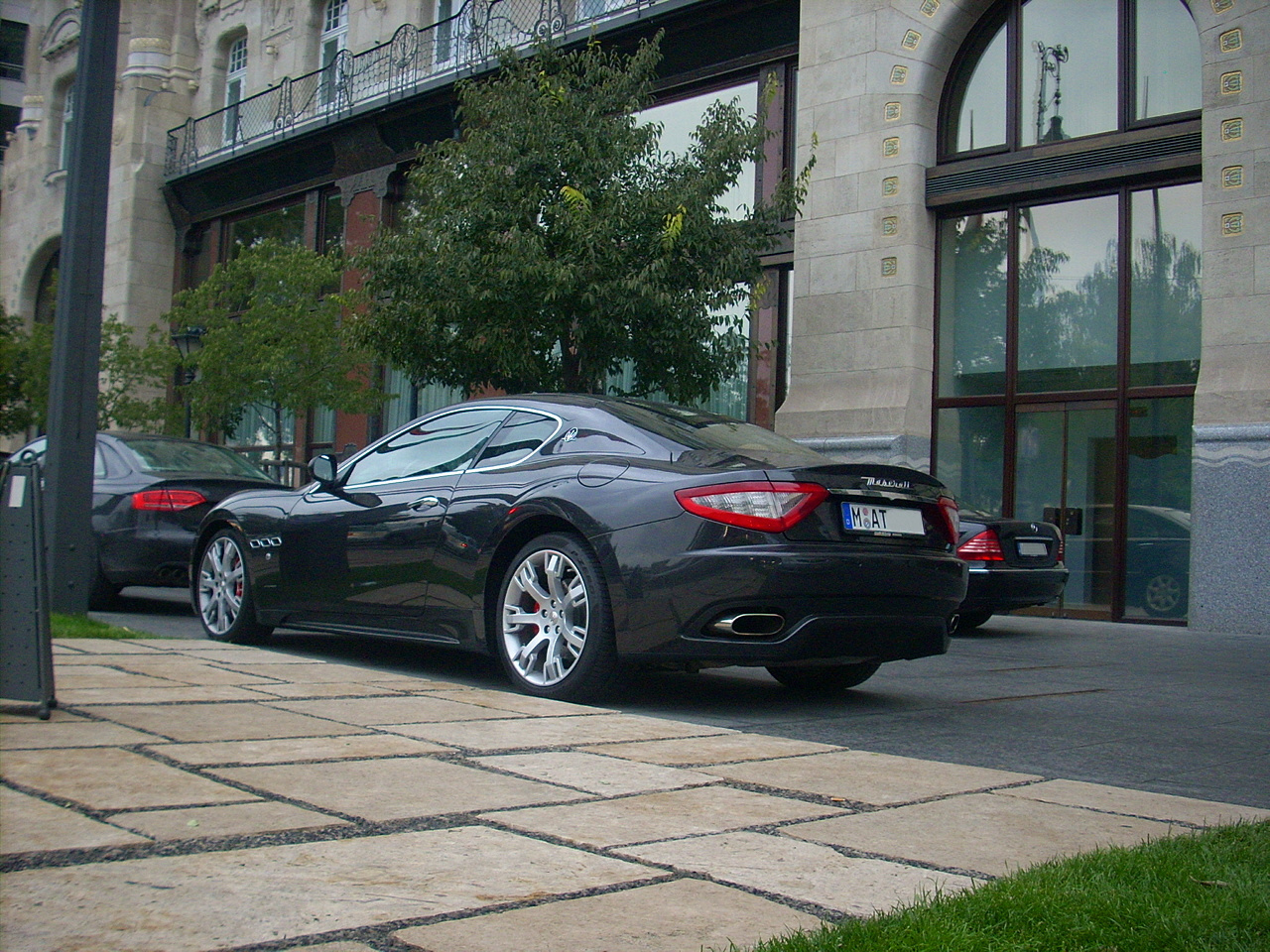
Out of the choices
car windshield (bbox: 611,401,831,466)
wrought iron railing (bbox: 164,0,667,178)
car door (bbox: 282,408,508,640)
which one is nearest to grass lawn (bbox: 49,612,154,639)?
car door (bbox: 282,408,508,640)

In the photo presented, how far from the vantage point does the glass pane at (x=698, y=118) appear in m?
16.8

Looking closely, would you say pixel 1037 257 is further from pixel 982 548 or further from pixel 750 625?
pixel 750 625

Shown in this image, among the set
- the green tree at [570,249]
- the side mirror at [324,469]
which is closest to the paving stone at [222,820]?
the side mirror at [324,469]

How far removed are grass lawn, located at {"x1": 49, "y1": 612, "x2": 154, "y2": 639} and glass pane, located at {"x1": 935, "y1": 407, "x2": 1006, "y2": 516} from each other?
966 cm

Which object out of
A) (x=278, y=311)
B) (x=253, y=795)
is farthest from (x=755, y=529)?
(x=278, y=311)

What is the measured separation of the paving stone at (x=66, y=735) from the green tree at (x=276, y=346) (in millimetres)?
13535

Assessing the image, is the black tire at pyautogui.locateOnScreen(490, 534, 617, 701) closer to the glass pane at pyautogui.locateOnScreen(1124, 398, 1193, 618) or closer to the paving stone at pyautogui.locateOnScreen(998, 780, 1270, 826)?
the paving stone at pyautogui.locateOnScreen(998, 780, 1270, 826)

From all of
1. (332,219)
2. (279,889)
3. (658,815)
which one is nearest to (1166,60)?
A: (658,815)

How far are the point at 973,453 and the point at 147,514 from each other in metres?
9.01

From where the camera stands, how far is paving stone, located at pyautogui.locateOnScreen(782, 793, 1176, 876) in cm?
283

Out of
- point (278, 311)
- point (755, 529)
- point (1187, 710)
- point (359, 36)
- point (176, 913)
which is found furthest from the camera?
point (359, 36)

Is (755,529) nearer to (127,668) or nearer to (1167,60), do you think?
(127,668)

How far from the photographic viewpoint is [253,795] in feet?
10.1

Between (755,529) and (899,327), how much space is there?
10102 millimetres
